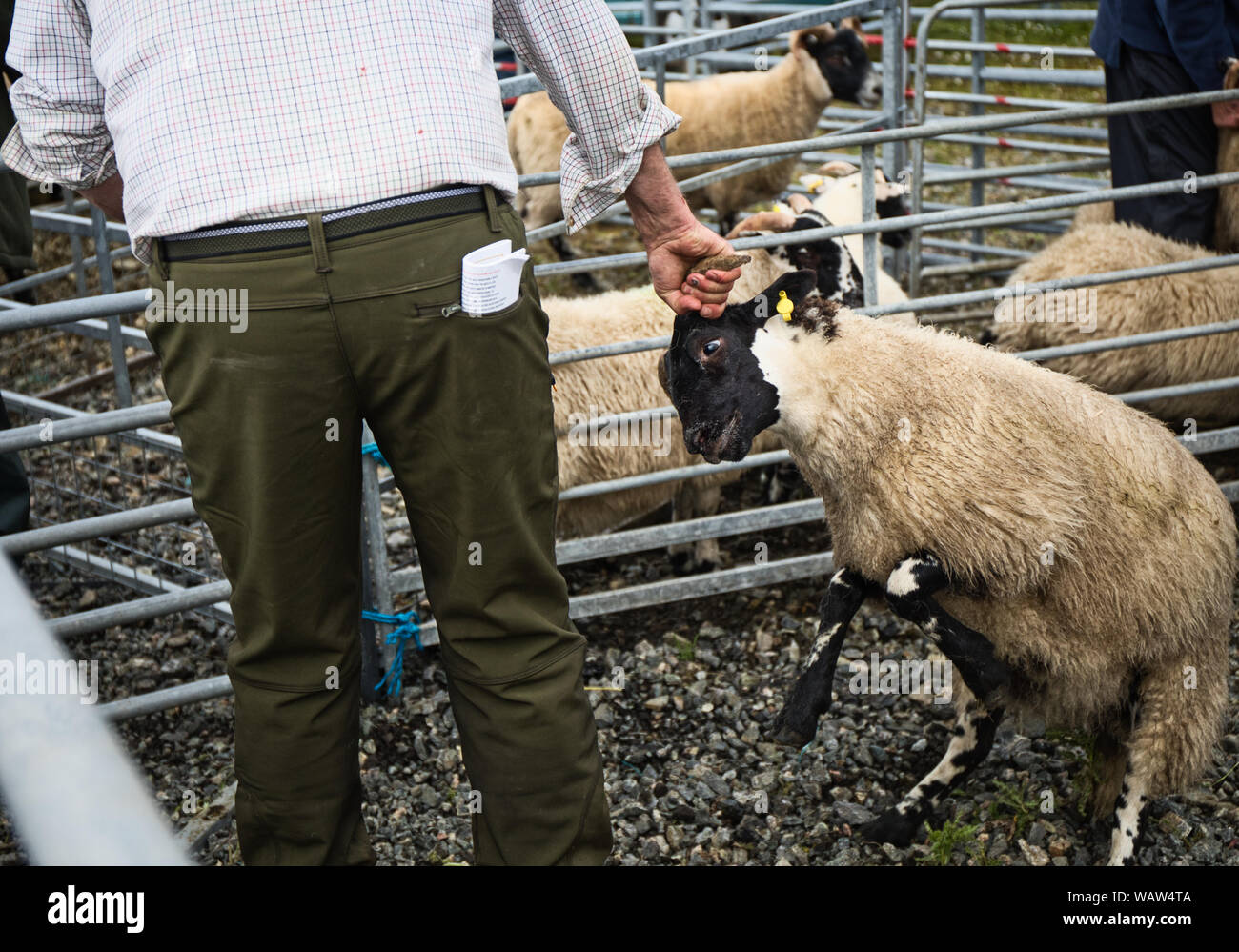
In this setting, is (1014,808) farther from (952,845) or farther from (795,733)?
(795,733)

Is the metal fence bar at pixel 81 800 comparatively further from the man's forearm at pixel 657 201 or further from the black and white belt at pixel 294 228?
the man's forearm at pixel 657 201

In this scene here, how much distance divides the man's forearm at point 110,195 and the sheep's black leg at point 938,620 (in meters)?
1.55

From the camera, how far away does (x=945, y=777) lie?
2703mm

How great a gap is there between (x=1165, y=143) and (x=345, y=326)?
12.2 feet

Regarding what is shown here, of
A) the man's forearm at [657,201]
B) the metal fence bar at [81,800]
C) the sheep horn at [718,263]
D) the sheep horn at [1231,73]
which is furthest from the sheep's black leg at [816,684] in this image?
the sheep horn at [1231,73]

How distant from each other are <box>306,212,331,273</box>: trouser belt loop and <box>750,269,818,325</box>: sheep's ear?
1.08 meters

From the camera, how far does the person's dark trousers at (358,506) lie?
1512mm

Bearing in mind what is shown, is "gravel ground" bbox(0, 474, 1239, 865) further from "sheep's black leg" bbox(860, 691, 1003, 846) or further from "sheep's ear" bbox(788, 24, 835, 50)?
"sheep's ear" bbox(788, 24, 835, 50)

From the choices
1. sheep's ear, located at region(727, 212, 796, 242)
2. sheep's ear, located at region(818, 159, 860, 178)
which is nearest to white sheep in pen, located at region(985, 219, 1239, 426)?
sheep's ear, located at region(727, 212, 796, 242)

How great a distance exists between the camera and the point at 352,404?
1600 mm

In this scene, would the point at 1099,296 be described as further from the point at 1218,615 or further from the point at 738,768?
the point at 738,768

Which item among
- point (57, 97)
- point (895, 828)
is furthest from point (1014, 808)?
point (57, 97)
